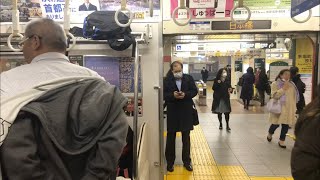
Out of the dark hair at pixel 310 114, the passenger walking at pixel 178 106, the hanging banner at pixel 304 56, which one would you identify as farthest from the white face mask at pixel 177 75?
the hanging banner at pixel 304 56

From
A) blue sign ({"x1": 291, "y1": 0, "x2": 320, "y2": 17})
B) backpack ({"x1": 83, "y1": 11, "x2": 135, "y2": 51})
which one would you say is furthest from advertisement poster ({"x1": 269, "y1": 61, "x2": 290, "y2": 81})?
backpack ({"x1": 83, "y1": 11, "x2": 135, "y2": 51})

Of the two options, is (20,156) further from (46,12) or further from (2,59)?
(46,12)

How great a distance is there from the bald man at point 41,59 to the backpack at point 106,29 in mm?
1475

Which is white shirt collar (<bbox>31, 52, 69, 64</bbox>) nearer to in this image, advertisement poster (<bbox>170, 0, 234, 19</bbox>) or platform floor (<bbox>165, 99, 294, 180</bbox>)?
advertisement poster (<bbox>170, 0, 234, 19</bbox>)

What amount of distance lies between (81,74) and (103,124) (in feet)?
0.91

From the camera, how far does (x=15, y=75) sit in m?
1.46

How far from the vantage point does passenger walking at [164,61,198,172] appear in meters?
4.71

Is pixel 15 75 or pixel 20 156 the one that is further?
pixel 15 75

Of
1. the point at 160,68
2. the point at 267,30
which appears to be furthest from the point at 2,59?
the point at 267,30

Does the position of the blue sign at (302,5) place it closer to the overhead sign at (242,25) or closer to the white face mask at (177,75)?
the overhead sign at (242,25)

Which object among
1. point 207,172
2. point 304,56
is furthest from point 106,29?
point 304,56

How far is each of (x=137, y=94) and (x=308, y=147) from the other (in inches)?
53.5

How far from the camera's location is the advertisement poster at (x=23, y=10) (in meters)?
3.54

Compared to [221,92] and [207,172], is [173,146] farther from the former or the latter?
[221,92]
